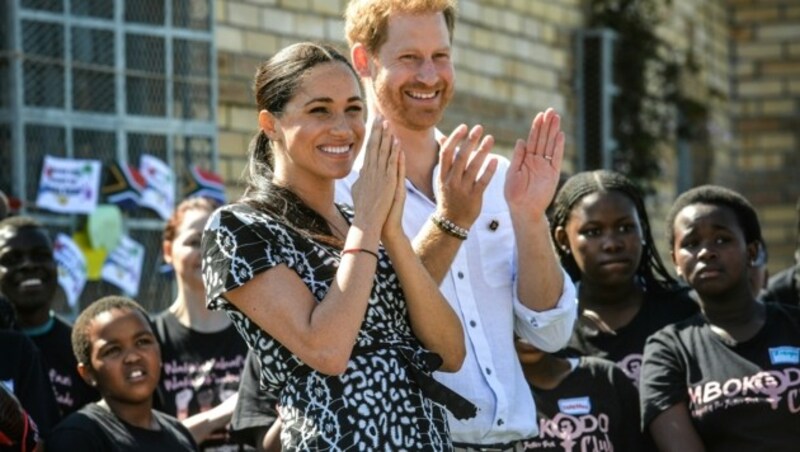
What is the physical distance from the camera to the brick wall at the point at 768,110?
16609 mm

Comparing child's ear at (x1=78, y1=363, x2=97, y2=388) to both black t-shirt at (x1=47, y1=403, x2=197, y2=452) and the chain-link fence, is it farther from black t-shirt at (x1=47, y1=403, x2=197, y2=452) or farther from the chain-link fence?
the chain-link fence

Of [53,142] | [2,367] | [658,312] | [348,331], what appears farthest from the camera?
[53,142]

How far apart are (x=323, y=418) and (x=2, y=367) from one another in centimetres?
183

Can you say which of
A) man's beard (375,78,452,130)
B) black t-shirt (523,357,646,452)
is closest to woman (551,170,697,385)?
black t-shirt (523,357,646,452)

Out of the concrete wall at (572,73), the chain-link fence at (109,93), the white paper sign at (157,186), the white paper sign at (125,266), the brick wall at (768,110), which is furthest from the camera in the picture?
the brick wall at (768,110)

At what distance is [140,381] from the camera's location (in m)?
5.46

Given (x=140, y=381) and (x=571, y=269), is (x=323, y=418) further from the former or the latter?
(x=571, y=269)

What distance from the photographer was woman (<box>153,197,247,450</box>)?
19.4 feet

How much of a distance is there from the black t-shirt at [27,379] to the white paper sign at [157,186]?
346 centimetres

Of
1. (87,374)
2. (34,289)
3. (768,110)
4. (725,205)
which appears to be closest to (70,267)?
(34,289)

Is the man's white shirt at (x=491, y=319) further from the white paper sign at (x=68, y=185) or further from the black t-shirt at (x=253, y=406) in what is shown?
the white paper sign at (x=68, y=185)

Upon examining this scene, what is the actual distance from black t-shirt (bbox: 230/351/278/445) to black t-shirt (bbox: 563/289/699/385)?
1.08m

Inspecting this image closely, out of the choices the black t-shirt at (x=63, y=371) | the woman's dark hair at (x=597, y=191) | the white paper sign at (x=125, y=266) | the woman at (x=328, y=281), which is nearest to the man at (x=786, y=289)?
the woman's dark hair at (x=597, y=191)

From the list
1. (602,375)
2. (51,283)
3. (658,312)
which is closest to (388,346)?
(602,375)
